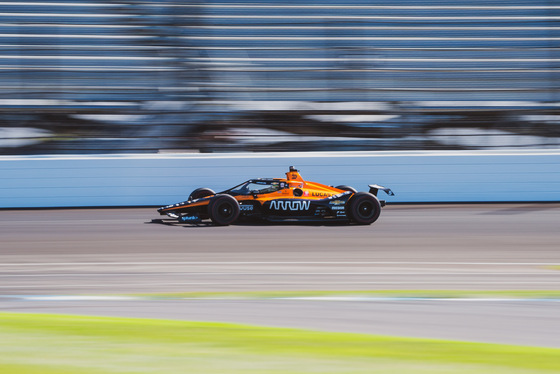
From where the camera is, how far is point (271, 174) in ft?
40.8

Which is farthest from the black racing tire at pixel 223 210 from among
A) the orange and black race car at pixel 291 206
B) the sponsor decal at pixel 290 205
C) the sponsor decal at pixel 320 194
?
the sponsor decal at pixel 320 194

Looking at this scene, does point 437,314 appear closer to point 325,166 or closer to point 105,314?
point 105,314

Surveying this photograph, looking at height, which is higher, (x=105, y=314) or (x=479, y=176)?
(x=479, y=176)

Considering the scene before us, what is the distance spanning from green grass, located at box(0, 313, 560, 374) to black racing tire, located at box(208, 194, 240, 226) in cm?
521

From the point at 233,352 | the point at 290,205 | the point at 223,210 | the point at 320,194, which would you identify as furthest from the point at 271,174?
the point at 233,352

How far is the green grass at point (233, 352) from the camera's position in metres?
3.09

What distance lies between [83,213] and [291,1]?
24.6 ft

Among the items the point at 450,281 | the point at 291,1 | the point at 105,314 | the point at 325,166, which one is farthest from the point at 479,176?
the point at 105,314

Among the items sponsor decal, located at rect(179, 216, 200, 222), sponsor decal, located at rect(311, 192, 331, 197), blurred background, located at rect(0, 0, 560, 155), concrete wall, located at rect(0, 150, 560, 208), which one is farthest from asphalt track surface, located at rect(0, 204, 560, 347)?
blurred background, located at rect(0, 0, 560, 155)

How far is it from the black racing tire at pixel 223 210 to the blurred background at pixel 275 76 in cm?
408

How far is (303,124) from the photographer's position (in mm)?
13672

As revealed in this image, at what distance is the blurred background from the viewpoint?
13422 millimetres

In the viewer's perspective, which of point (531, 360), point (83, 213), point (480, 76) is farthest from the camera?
point (480, 76)

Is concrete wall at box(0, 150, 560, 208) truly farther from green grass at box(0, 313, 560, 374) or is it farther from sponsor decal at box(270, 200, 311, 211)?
green grass at box(0, 313, 560, 374)
